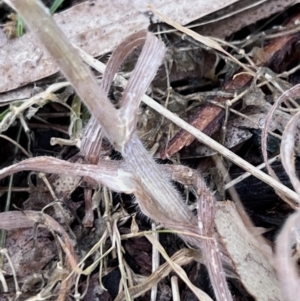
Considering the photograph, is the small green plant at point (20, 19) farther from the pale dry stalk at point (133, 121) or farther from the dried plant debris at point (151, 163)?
the pale dry stalk at point (133, 121)

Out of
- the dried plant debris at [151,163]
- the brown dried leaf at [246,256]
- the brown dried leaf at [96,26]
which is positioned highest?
the brown dried leaf at [96,26]

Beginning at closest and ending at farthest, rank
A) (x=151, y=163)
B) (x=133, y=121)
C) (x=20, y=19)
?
(x=133, y=121)
(x=151, y=163)
(x=20, y=19)

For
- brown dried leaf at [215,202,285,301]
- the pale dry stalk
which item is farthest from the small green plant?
brown dried leaf at [215,202,285,301]

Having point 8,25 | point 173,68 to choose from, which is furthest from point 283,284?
point 8,25

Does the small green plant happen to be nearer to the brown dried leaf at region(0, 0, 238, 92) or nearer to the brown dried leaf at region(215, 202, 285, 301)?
the brown dried leaf at region(0, 0, 238, 92)

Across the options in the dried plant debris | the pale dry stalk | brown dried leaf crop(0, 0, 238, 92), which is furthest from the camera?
brown dried leaf crop(0, 0, 238, 92)

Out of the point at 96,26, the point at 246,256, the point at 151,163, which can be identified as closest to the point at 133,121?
the point at 151,163

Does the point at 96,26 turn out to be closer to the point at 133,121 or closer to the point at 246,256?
the point at 133,121

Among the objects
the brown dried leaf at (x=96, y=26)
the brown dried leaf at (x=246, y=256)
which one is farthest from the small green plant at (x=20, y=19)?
the brown dried leaf at (x=246, y=256)
